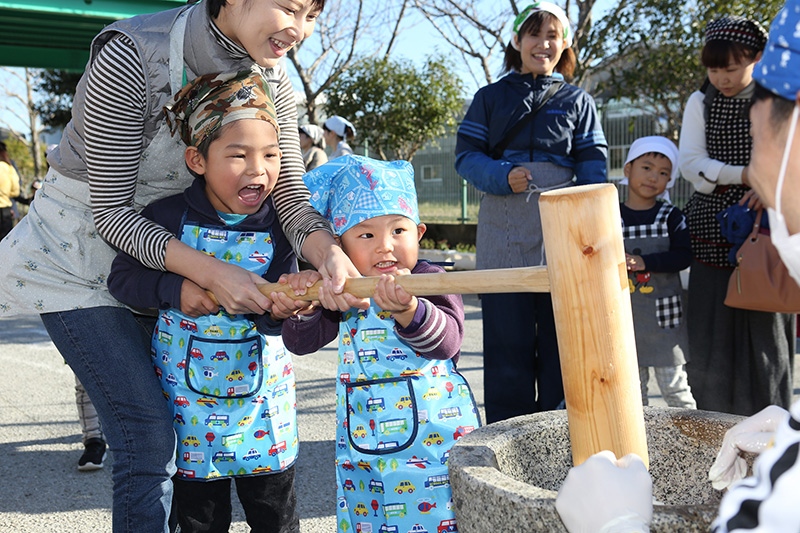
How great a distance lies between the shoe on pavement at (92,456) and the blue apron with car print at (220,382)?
6.08 ft

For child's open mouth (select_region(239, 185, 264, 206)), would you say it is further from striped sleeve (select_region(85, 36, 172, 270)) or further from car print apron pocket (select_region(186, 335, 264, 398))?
car print apron pocket (select_region(186, 335, 264, 398))

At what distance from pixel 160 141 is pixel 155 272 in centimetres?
39

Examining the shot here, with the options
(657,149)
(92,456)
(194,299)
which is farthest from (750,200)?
(92,456)

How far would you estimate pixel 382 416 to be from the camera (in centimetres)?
246

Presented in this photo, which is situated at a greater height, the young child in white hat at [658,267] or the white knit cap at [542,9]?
the white knit cap at [542,9]

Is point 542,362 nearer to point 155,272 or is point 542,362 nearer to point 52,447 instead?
point 155,272

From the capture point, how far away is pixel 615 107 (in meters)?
13.6

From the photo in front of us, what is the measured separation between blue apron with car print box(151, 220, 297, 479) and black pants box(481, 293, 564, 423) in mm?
1549

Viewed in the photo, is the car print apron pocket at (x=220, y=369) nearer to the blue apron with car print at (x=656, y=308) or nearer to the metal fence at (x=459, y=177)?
the blue apron with car print at (x=656, y=308)

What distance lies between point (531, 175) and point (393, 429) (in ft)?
5.80

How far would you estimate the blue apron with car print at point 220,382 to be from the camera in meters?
2.50

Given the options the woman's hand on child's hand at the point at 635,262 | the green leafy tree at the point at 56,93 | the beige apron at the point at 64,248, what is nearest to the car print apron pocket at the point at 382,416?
the beige apron at the point at 64,248

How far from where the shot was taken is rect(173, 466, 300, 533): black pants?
8.57 feet

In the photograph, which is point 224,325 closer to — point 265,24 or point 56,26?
point 265,24
